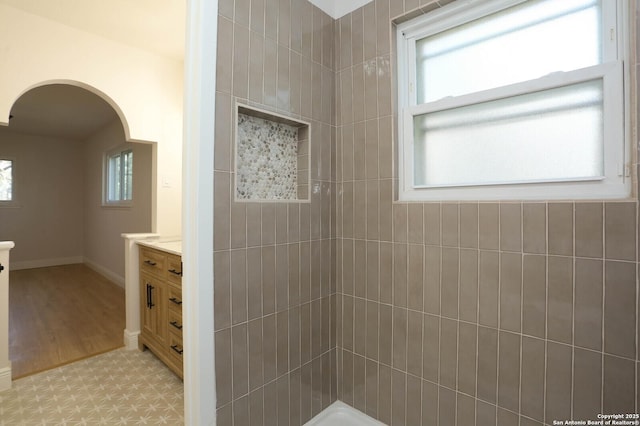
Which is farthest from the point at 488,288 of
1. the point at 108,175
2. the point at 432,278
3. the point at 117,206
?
the point at 108,175

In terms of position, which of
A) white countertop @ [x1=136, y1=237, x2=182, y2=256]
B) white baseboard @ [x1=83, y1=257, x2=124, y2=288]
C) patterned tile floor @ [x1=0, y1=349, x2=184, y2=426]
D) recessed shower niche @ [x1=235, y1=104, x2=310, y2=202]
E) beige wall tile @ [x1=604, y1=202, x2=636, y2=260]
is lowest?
patterned tile floor @ [x1=0, y1=349, x2=184, y2=426]

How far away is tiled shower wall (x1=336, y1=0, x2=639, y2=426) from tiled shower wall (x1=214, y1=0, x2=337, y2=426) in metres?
0.13

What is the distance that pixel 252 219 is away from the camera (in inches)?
53.8

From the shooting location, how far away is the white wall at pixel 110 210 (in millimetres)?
4117

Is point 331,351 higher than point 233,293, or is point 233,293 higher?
point 233,293

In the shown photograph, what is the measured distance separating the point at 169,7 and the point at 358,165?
180 centimetres

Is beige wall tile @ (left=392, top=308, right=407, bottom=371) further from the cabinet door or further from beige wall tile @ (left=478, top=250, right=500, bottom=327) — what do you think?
the cabinet door

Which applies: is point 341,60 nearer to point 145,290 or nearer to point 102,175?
point 145,290

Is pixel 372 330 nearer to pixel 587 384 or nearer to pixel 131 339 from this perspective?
pixel 587 384

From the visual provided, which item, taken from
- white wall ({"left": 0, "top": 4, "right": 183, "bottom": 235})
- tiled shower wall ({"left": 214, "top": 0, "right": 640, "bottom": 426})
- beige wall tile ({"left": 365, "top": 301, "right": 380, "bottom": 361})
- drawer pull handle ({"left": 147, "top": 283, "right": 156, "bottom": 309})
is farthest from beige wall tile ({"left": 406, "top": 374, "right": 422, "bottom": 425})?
white wall ({"left": 0, "top": 4, "right": 183, "bottom": 235})

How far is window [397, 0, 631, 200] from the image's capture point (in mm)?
1106

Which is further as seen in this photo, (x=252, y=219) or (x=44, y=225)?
(x=44, y=225)

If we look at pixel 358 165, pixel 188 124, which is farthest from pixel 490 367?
pixel 188 124

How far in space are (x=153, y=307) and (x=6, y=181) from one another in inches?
226
